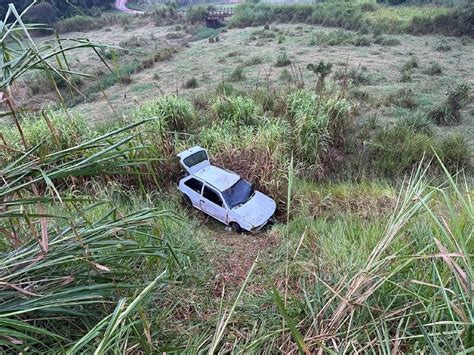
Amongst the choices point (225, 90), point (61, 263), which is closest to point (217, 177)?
point (61, 263)

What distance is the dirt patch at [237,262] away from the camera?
226 cm

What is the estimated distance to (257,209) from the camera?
15.8 ft

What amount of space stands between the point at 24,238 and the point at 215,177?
3.51 meters

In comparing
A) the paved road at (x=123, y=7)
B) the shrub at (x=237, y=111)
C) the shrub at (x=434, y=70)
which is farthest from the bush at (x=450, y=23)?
the paved road at (x=123, y=7)

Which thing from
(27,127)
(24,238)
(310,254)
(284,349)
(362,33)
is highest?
(24,238)

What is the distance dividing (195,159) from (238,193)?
87 cm

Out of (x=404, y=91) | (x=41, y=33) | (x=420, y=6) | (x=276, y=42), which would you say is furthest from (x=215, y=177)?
(x=41, y=33)

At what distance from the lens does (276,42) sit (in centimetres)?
2123

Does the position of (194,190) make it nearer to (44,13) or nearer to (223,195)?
(223,195)

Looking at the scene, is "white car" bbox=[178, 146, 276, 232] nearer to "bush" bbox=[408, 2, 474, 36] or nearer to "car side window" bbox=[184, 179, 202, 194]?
"car side window" bbox=[184, 179, 202, 194]

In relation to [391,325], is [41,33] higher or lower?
lower

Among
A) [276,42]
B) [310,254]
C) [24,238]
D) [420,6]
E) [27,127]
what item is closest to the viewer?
[24,238]

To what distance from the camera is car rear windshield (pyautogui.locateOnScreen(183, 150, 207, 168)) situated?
210 inches

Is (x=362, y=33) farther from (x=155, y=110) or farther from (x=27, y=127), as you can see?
(x=27, y=127)
